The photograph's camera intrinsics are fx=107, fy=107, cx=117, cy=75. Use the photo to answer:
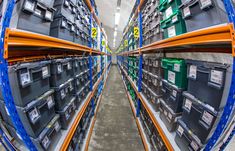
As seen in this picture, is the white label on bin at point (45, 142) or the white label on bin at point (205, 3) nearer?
the white label on bin at point (205, 3)

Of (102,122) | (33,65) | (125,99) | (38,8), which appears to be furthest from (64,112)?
(125,99)

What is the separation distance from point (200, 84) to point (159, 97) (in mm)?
709

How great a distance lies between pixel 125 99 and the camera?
3.79 m

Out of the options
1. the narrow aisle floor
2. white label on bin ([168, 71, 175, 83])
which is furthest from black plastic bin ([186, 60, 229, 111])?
the narrow aisle floor

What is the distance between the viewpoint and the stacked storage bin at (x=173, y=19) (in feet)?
3.05

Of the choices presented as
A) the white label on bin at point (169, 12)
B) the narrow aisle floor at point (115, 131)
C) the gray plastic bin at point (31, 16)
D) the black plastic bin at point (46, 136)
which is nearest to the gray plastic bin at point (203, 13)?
the white label on bin at point (169, 12)

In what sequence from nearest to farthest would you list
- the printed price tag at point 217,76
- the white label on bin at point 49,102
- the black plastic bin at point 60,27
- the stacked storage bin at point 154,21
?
the printed price tag at point 217,76
the white label on bin at point 49,102
the black plastic bin at point 60,27
the stacked storage bin at point 154,21

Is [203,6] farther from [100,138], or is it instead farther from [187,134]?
[100,138]

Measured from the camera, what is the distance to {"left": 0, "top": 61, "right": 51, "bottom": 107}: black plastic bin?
591 mm

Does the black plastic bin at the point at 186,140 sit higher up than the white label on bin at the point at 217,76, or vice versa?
the white label on bin at the point at 217,76

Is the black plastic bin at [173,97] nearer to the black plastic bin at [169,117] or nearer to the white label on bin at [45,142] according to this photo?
the black plastic bin at [169,117]

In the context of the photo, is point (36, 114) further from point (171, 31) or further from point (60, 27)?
point (171, 31)

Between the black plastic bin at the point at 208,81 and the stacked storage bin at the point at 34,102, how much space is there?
1.09m

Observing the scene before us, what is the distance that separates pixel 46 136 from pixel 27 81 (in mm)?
452
